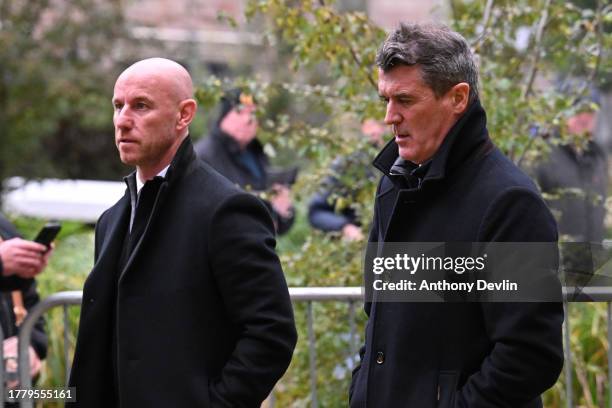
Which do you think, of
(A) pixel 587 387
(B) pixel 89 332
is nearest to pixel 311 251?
(A) pixel 587 387

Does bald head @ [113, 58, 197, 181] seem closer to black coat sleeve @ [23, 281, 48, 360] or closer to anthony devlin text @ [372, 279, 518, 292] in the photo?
anthony devlin text @ [372, 279, 518, 292]

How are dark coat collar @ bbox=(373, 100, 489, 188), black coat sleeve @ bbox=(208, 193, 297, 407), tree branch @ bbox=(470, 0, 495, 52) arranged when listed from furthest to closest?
tree branch @ bbox=(470, 0, 495, 52) < black coat sleeve @ bbox=(208, 193, 297, 407) < dark coat collar @ bbox=(373, 100, 489, 188)

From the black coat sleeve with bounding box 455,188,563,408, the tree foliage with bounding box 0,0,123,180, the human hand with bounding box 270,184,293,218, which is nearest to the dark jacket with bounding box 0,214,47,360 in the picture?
the human hand with bounding box 270,184,293,218

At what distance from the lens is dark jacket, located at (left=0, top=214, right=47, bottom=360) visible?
185 inches

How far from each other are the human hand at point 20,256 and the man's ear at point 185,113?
881 mm

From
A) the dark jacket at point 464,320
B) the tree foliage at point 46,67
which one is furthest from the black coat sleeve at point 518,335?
the tree foliage at point 46,67

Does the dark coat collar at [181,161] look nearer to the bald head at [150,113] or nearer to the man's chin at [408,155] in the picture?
the bald head at [150,113]

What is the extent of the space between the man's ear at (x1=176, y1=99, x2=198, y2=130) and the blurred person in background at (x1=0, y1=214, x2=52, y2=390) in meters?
0.88

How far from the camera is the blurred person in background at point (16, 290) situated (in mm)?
4129

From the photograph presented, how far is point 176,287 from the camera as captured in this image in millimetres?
3412

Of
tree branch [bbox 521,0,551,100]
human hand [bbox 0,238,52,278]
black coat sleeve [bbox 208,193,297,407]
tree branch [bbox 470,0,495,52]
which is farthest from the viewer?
tree branch [bbox 521,0,551,100]

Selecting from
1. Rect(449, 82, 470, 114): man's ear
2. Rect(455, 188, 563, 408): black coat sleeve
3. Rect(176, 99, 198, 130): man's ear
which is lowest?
Rect(455, 188, 563, 408): black coat sleeve

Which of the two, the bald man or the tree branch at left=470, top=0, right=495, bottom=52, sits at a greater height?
the tree branch at left=470, top=0, right=495, bottom=52

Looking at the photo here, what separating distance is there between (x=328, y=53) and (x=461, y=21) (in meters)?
0.68
